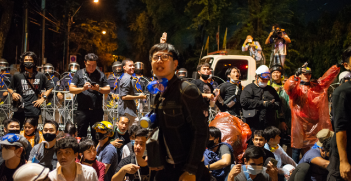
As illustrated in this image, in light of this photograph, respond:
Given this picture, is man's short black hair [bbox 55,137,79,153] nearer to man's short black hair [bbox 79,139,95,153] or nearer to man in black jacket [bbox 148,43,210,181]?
man's short black hair [bbox 79,139,95,153]

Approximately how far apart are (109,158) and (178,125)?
7.86 ft

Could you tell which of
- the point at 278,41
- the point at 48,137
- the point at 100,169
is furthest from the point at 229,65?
the point at 100,169

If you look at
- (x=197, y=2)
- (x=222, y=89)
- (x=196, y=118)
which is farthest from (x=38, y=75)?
(x=197, y=2)

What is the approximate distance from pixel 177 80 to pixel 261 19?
17816 mm

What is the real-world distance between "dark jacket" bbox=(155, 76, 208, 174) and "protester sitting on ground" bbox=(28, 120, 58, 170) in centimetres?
261

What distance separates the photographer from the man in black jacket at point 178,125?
8.36 ft

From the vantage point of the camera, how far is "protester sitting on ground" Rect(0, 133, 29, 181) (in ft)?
13.6

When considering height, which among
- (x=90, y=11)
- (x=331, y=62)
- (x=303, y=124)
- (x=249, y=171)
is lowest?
(x=249, y=171)

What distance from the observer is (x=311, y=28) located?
23281 mm

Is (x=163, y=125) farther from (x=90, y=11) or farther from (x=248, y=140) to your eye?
(x=90, y=11)

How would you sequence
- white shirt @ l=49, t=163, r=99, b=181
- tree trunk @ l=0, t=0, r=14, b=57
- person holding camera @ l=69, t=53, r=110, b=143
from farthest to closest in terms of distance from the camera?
tree trunk @ l=0, t=0, r=14, b=57 → person holding camera @ l=69, t=53, r=110, b=143 → white shirt @ l=49, t=163, r=99, b=181

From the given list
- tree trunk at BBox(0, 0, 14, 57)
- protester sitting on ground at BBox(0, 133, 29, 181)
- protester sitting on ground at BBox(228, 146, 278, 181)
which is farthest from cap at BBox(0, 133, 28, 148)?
tree trunk at BBox(0, 0, 14, 57)

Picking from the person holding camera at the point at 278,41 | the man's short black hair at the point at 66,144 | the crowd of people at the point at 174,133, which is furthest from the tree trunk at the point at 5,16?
the man's short black hair at the point at 66,144

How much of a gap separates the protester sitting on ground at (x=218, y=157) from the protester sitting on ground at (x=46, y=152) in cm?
221
